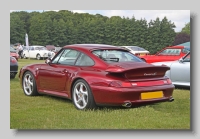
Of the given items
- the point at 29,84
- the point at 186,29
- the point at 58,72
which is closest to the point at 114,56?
the point at 58,72

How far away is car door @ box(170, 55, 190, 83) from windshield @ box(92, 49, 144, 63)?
182 cm

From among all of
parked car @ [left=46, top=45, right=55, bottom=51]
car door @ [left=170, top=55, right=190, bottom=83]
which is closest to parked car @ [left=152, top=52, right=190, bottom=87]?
car door @ [left=170, top=55, right=190, bottom=83]

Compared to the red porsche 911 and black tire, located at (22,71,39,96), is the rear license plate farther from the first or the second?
black tire, located at (22,71,39,96)

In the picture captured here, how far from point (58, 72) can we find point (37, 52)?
1.95 feet

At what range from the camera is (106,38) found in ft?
23.0

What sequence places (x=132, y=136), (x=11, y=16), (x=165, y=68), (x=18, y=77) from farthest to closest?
1. (x=18, y=77)
2. (x=165, y=68)
3. (x=11, y=16)
4. (x=132, y=136)

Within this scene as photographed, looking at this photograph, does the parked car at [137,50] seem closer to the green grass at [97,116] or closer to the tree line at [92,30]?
the tree line at [92,30]

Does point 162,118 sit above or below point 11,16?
below

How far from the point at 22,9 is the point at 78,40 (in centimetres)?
129

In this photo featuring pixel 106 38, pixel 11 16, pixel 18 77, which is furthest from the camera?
pixel 18 77

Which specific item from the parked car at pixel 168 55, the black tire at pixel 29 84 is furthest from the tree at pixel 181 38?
the black tire at pixel 29 84

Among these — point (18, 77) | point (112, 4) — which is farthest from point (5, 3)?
point (18, 77)

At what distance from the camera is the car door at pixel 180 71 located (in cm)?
850

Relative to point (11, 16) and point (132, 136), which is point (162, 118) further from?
point (11, 16)
